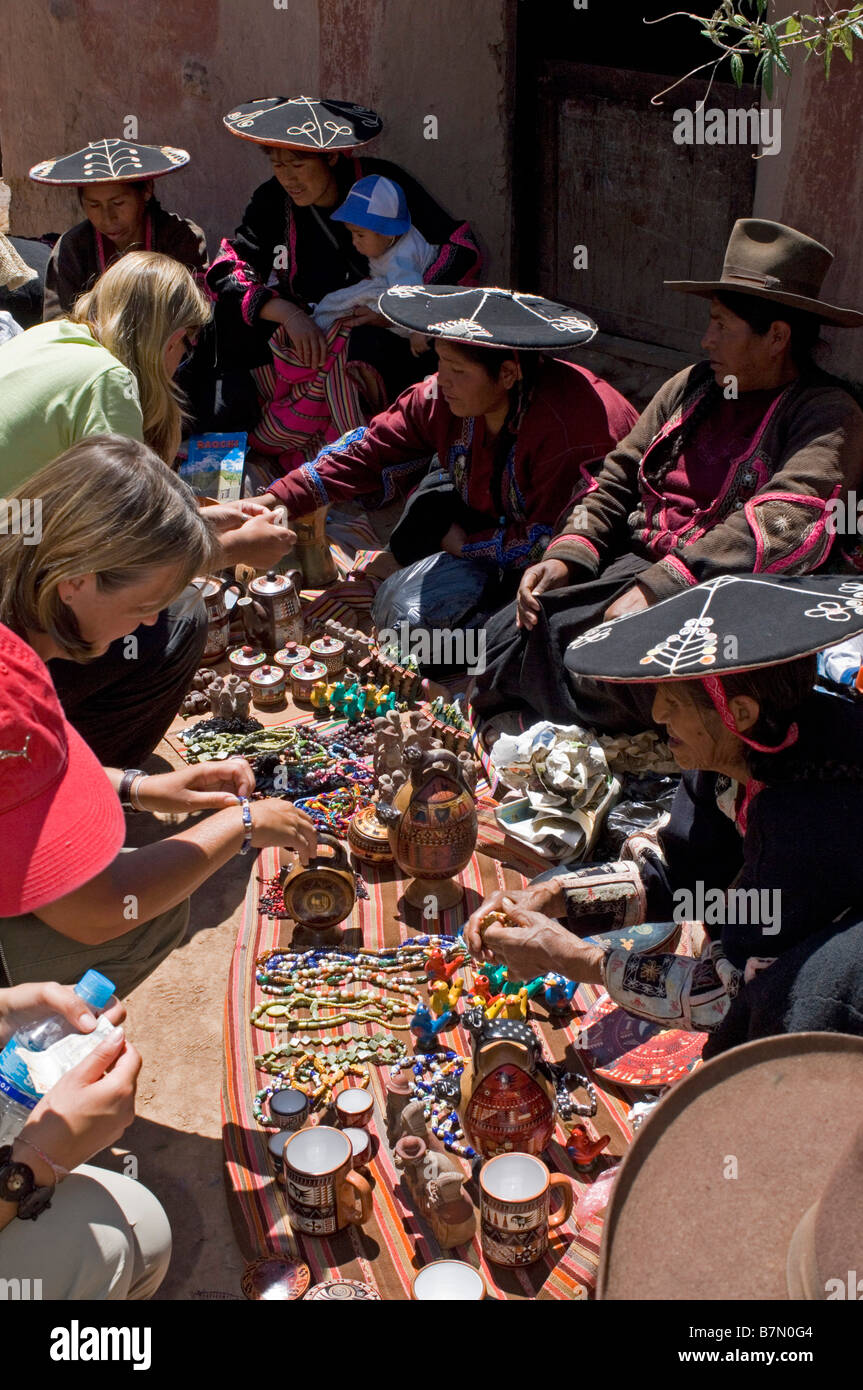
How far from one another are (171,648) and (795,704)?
Result: 2.33 m

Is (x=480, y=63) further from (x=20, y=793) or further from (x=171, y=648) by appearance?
(x=20, y=793)

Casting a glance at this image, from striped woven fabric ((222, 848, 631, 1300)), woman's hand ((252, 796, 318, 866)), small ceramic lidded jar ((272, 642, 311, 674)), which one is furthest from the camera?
small ceramic lidded jar ((272, 642, 311, 674))

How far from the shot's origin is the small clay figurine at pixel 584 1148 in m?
2.90

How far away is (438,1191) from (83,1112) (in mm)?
862

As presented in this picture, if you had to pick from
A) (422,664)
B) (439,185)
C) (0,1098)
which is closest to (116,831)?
(0,1098)

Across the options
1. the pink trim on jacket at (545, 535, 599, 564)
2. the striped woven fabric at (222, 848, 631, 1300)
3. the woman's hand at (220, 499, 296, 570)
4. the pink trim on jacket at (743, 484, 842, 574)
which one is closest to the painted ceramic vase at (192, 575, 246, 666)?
the woman's hand at (220, 499, 296, 570)

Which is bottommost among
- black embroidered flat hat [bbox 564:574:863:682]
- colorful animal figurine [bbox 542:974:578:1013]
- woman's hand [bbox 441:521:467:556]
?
colorful animal figurine [bbox 542:974:578:1013]

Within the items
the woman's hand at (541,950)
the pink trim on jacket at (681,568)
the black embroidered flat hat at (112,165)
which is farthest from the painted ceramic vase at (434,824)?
the black embroidered flat hat at (112,165)

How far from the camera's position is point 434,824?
3.57 metres

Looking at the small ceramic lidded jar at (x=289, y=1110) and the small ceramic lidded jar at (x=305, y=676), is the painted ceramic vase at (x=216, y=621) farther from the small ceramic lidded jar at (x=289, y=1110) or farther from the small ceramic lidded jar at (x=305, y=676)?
the small ceramic lidded jar at (x=289, y=1110)

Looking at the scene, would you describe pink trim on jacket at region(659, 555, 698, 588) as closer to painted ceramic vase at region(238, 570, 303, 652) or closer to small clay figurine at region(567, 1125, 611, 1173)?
painted ceramic vase at region(238, 570, 303, 652)

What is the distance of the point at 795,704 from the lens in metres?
2.54

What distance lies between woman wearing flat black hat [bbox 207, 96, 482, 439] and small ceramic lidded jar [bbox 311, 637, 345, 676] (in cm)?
168

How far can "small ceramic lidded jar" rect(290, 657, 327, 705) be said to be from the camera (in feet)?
16.3
